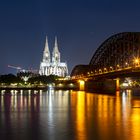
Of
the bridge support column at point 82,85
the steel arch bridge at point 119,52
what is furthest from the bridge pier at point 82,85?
the steel arch bridge at point 119,52

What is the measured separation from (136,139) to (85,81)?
151 m

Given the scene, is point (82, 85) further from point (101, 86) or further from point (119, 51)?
point (119, 51)

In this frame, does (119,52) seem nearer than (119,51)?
No

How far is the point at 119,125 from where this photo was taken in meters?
40.2

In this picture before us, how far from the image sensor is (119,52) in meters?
158

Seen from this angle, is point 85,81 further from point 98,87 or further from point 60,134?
point 60,134

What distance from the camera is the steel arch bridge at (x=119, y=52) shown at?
139 meters

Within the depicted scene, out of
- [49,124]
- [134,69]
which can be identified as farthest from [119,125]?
[134,69]

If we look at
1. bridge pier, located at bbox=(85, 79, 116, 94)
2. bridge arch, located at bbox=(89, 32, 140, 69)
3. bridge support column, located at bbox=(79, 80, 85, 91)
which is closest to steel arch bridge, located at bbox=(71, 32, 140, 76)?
bridge arch, located at bbox=(89, 32, 140, 69)

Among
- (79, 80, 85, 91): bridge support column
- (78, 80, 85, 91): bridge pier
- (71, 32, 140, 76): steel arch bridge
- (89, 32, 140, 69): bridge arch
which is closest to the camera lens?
(71, 32, 140, 76): steel arch bridge

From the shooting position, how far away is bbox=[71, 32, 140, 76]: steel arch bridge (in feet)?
455

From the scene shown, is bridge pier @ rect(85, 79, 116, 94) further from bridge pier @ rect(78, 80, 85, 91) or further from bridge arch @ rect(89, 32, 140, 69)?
bridge arch @ rect(89, 32, 140, 69)

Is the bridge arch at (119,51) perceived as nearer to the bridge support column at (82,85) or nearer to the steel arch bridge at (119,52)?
the steel arch bridge at (119,52)

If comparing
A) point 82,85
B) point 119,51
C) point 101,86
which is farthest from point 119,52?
point 82,85
